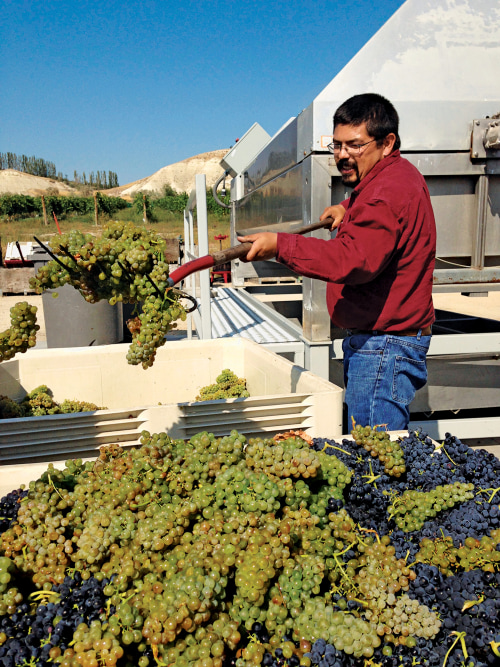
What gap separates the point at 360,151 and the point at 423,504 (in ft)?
4.72

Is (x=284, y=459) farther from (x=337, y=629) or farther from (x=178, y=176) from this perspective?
(x=178, y=176)

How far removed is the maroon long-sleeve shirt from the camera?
1606mm

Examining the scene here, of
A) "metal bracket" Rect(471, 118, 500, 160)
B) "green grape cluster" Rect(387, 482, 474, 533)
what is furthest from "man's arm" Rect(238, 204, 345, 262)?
"metal bracket" Rect(471, 118, 500, 160)

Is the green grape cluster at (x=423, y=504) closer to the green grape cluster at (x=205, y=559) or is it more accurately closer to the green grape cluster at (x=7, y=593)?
the green grape cluster at (x=205, y=559)

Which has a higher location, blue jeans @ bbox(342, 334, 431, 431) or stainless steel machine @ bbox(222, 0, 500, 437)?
stainless steel machine @ bbox(222, 0, 500, 437)

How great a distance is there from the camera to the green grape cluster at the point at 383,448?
1.44 meters

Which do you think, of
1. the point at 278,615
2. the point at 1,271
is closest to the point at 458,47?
the point at 278,615

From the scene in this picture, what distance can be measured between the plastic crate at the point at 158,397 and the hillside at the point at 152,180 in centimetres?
5880

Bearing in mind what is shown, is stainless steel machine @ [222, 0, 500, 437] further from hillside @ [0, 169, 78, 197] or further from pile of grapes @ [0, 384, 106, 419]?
hillside @ [0, 169, 78, 197]

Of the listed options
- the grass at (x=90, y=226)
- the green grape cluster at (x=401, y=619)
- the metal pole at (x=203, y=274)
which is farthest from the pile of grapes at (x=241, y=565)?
the grass at (x=90, y=226)

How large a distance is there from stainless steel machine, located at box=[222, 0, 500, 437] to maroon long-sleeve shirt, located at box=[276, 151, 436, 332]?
0.81 m

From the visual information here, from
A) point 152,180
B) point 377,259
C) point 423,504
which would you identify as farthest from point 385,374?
point 152,180

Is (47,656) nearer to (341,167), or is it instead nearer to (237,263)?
(341,167)

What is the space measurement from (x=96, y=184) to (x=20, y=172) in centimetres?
1003
